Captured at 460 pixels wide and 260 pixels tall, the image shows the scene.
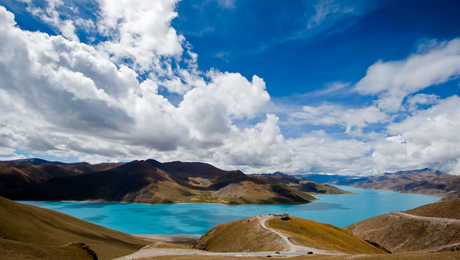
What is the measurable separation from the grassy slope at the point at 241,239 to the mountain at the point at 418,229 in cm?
7434

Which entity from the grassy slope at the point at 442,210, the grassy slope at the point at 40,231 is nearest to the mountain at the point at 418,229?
the grassy slope at the point at 442,210

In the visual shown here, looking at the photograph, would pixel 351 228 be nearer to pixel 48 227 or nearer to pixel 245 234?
pixel 245 234

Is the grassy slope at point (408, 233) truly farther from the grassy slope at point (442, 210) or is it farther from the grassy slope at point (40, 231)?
the grassy slope at point (40, 231)

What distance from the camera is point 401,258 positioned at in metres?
31.2

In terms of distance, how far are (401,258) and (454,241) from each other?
123706mm

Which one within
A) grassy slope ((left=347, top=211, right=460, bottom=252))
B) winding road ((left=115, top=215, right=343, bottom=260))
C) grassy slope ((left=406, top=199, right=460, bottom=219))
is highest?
grassy slope ((left=406, top=199, right=460, bottom=219))

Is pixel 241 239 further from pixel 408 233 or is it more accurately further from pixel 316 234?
pixel 408 233

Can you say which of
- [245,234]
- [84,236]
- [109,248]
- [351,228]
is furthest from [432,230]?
[84,236]

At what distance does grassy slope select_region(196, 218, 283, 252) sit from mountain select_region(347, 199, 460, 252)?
74.3 metres

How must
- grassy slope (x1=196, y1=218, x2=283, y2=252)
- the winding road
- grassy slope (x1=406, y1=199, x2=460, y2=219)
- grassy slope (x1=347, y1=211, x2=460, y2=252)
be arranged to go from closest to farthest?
the winding road < grassy slope (x1=196, y1=218, x2=283, y2=252) < grassy slope (x1=347, y1=211, x2=460, y2=252) < grassy slope (x1=406, y1=199, x2=460, y2=219)

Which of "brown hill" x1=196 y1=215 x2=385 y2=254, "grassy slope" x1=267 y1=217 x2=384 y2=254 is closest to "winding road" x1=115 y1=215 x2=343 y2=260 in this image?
"brown hill" x1=196 y1=215 x2=385 y2=254

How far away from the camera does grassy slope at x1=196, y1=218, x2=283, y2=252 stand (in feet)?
274

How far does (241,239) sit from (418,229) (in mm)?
108278

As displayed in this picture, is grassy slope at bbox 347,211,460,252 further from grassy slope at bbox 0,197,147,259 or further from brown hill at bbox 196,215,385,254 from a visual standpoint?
grassy slope at bbox 0,197,147,259
